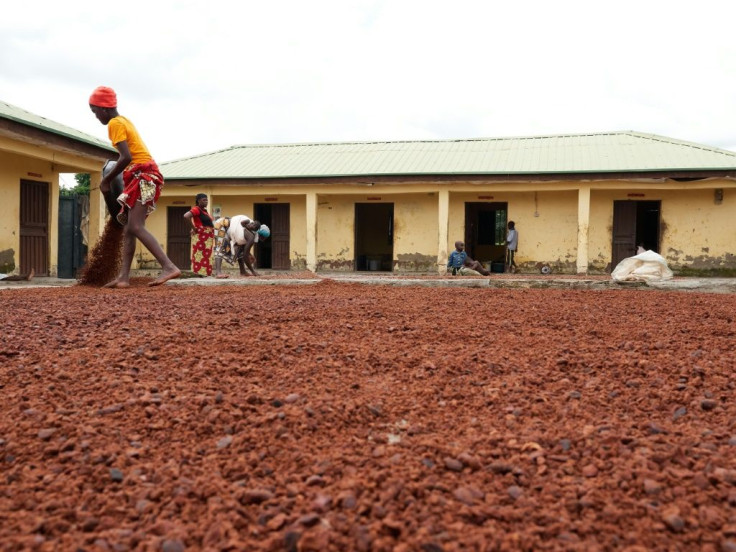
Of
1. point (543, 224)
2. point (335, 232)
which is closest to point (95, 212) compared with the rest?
point (335, 232)

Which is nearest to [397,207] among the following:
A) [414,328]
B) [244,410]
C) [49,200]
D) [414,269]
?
[414,269]

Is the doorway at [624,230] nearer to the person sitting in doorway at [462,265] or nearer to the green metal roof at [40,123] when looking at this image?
the person sitting in doorway at [462,265]

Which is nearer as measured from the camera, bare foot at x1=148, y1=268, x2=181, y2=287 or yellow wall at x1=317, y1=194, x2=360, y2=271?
bare foot at x1=148, y1=268, x2=181, y2=287

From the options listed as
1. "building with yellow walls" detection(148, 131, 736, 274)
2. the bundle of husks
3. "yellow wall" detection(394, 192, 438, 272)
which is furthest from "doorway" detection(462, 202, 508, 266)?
the bundle of husks

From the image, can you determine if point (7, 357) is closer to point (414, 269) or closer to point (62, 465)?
point (62, 465)

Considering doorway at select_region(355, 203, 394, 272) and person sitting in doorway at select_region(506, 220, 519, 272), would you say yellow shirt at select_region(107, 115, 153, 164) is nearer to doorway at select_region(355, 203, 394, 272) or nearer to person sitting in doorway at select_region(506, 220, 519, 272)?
person sitting in doorway at select_region(506, 220, 519, 272)

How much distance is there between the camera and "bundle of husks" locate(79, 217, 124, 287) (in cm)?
551

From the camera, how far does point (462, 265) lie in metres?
12.2

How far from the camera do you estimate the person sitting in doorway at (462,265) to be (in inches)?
474

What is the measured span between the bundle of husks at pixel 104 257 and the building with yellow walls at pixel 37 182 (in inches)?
140

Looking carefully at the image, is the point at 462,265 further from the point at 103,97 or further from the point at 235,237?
the point at 103,97

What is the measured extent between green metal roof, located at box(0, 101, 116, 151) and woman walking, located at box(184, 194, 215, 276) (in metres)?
1.89

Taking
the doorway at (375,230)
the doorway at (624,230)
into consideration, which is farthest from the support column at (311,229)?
the doorway at (624,230)

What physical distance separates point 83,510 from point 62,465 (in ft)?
0.81
